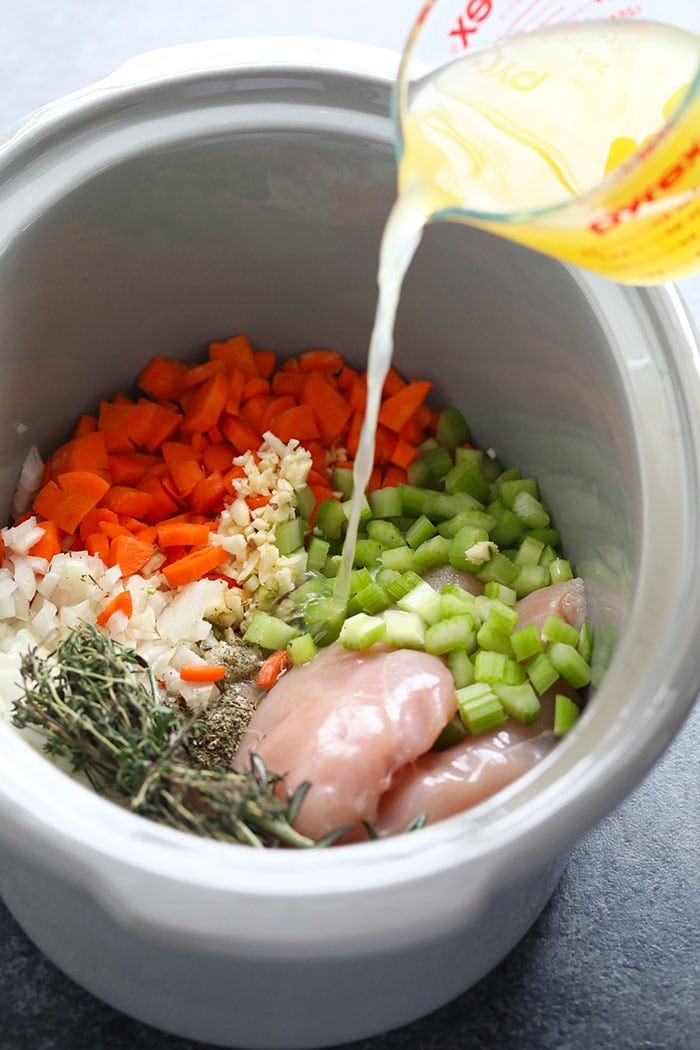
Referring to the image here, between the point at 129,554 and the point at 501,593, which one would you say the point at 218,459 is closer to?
the point at 129,554

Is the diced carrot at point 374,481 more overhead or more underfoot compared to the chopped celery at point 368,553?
more overhead

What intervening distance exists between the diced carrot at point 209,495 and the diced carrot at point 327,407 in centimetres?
17

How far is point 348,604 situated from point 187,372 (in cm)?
44

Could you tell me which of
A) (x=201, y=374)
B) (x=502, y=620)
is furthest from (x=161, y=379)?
(x=502, y=620)

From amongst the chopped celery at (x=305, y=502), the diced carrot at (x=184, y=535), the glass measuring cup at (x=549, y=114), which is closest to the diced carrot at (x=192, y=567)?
the diced carrot at (x=184, y=535)

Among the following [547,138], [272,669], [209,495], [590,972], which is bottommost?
[590,972]

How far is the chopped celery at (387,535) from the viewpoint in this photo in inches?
61.2

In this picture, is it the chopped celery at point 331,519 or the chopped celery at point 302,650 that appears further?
the chopped celery at point 331,519

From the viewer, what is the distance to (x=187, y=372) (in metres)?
1.68

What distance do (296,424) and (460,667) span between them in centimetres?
44

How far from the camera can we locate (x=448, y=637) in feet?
4.50

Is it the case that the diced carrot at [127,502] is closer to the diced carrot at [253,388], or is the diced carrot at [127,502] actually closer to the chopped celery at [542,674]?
the diced carrot at [253,388]

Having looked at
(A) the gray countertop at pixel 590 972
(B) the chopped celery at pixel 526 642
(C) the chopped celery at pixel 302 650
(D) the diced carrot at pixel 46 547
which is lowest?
(A) the gray countertop at pixel 590 972

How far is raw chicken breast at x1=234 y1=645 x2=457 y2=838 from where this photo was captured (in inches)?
46.6
